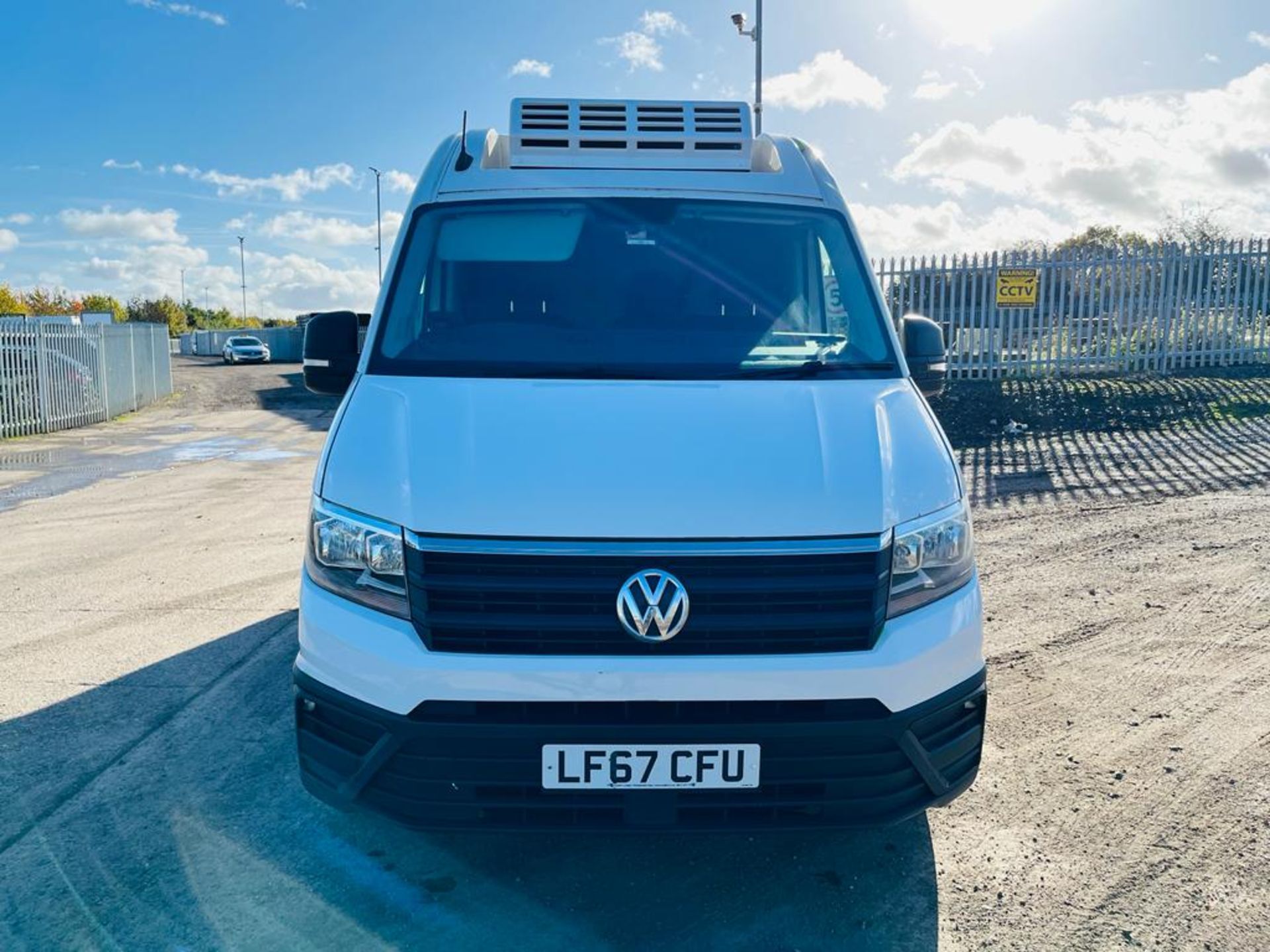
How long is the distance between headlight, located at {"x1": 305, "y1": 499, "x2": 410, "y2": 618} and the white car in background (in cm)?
5066

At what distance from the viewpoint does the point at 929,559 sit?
114 inches

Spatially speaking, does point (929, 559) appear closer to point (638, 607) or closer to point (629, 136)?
point (638, 607)

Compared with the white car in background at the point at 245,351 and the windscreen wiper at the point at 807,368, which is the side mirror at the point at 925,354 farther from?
the white car in background at the point at 245,351

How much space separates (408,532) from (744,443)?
3.22ft

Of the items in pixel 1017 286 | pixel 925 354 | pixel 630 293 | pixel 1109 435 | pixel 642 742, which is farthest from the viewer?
pixel 1017 286

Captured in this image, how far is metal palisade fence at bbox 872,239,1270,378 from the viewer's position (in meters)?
16.7

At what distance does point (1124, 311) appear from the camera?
16.9 metres

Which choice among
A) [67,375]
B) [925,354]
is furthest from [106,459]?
[925,354]

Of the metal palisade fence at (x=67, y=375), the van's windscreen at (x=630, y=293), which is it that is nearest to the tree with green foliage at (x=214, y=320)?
the metal palisade fence at (x=67, y=375)

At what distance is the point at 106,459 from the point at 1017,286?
46.1 ft

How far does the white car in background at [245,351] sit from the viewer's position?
5000 cm

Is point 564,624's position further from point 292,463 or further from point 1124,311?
point 1124,311

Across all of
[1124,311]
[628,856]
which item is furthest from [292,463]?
[1124,311]

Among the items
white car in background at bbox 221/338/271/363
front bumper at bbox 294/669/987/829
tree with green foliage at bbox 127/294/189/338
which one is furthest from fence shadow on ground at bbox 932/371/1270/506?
tree with green foliage at bbox 127/294/189/338
